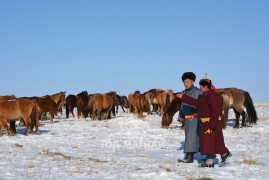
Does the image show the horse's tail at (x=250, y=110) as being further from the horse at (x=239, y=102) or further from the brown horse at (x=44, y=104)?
the brown horse at (x=44, y=104)

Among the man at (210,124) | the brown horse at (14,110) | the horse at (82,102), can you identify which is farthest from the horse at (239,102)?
the horse at (82,102)

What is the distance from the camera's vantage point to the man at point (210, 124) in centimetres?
734

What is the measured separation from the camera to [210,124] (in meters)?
7.34

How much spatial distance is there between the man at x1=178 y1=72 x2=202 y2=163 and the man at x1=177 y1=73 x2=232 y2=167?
450mm

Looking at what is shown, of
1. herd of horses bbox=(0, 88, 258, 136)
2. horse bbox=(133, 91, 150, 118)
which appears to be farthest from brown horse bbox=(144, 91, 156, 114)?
horse bbox=(133, 91, 150, 118)

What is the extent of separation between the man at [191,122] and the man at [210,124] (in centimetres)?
45

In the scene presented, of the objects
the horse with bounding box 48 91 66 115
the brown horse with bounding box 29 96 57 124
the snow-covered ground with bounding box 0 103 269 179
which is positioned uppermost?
the horse with bounding box 48 91 66 115

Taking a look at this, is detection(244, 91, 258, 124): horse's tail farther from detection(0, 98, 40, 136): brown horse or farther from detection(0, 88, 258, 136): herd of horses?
detection(0, 98, 40, 136): brown horse

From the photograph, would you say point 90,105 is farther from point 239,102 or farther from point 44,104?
point 239,102

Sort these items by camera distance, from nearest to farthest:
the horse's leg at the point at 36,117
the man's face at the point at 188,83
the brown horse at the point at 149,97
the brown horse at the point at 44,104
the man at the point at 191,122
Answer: the man at the point at 191,122
the man's face at the point at 188,83
the horse's leg at the point at 36,117
the brown horse at the point at 44,104
the brown horse at the point at 149,97

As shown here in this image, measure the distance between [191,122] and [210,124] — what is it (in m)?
0.79

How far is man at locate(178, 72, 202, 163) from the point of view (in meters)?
7.98

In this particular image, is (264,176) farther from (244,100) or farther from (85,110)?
(85,110)

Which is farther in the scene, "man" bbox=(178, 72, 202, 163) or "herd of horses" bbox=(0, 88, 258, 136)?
"herd of horses" bbox=(0, 88, 258, 136)
